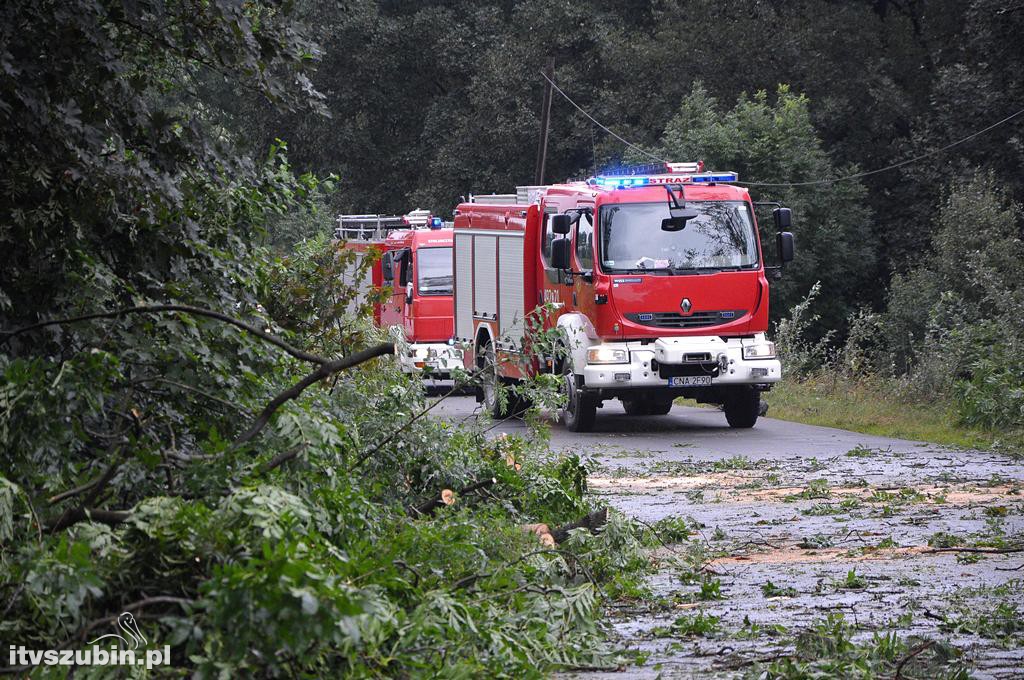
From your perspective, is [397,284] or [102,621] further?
[397,284]

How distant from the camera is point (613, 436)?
17.6m

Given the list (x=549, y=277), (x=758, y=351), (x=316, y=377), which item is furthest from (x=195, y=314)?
(x=549, y=277)

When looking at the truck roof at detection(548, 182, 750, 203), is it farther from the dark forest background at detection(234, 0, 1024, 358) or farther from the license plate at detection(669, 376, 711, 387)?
the dark forest background at detection(234, 0, 1024, 358)

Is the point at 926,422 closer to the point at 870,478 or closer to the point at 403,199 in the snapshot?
the point at 870,478

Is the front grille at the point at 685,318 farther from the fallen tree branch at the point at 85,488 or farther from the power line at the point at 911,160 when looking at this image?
the power line at the point at 911,160

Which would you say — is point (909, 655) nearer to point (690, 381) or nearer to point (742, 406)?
point (690, 381)

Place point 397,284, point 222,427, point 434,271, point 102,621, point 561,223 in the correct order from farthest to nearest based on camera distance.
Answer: point 397,284, point 434,271, point 561,223, point 222,427, point 102,621

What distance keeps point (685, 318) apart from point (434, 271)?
9.75 meters

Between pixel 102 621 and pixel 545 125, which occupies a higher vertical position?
pixel 545 125

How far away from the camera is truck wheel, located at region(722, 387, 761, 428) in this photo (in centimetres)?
1816

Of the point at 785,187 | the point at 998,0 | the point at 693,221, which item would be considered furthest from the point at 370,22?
the point at 693,221

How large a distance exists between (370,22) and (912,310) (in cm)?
2614

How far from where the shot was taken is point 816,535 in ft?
31.9

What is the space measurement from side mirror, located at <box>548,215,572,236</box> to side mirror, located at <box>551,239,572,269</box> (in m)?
0.14
